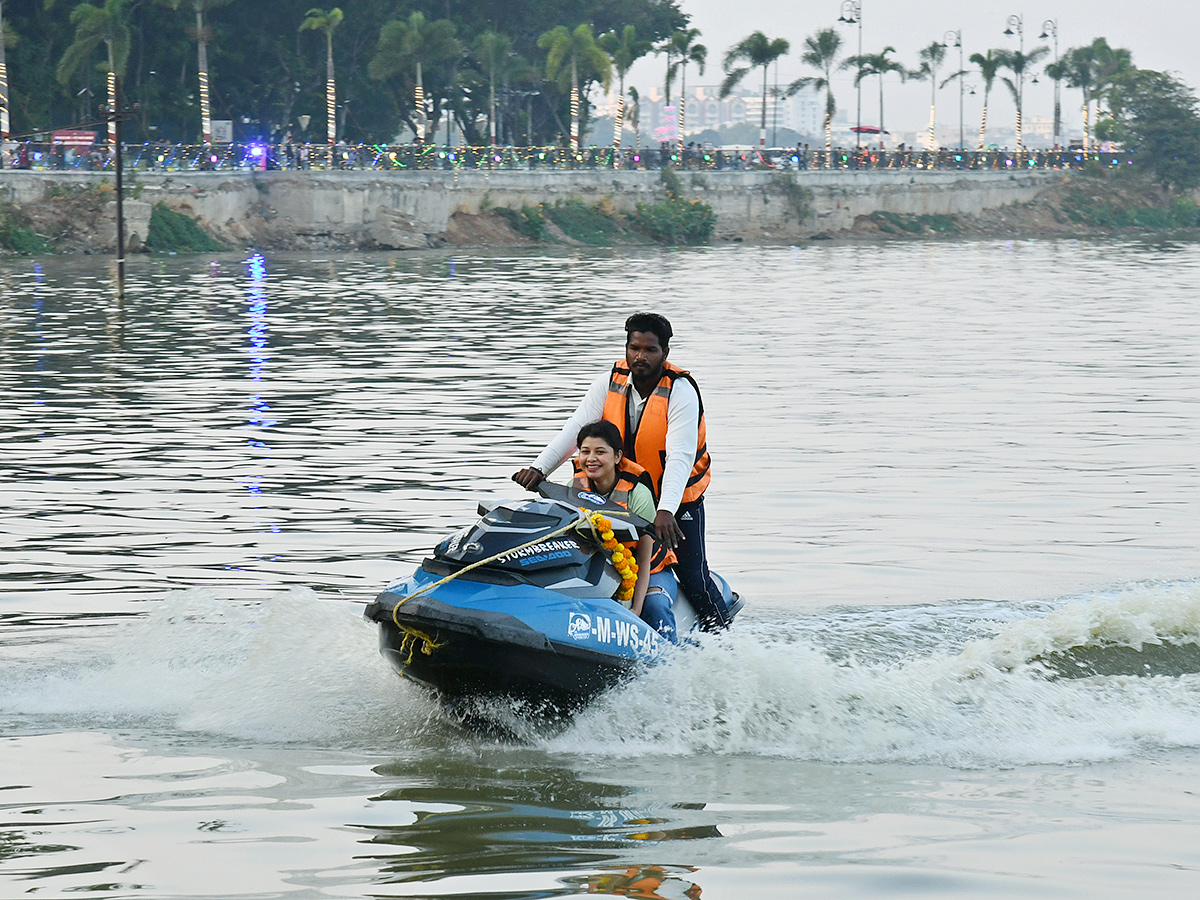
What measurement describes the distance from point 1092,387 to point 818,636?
12.6 meters

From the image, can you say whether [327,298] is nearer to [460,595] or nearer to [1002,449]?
[1002,449]

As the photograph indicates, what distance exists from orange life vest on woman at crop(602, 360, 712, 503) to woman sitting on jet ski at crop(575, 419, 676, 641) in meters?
0.12

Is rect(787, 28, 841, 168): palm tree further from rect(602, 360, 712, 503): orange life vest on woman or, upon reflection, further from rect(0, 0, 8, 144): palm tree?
rect(602, 360, 712, 503): orange life vest on woman

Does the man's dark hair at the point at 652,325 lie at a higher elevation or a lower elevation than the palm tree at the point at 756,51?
lower

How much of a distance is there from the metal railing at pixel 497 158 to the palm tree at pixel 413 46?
16.7ft

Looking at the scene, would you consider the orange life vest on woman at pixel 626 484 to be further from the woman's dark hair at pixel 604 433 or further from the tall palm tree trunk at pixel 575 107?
the tall palm tree trunk at pixel 575 107

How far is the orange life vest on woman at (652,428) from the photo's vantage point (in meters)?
7.87

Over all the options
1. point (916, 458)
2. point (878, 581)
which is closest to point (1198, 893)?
point (878, 581)

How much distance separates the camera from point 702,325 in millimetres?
29672

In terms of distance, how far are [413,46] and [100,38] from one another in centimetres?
1523

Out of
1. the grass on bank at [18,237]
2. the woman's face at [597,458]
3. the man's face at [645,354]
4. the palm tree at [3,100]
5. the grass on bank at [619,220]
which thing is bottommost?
the woman's face at [597,458]

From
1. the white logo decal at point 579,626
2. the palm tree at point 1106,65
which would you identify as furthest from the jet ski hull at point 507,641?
the palm tree at point 1106,65

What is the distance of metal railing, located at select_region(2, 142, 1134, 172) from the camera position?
53250 mm

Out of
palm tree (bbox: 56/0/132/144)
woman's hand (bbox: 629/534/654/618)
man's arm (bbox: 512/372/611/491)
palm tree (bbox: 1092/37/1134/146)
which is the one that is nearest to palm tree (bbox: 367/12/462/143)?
palm tree (bbox: 56/0/132/144)
